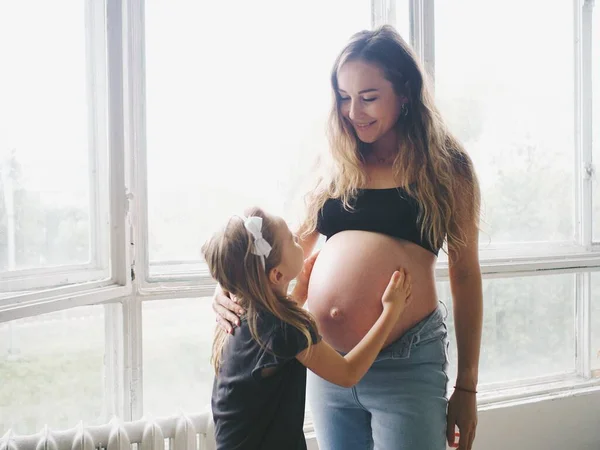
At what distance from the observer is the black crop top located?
112 centimetres

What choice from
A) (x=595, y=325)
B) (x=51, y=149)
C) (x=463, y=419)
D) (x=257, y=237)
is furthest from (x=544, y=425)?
(x=51, y=149)

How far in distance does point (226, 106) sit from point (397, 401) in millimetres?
1012

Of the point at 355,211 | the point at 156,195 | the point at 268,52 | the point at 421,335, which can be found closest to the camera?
the point at 421,335

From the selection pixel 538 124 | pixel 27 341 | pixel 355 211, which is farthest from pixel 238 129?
pixel 538 124

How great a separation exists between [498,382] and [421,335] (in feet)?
3.77

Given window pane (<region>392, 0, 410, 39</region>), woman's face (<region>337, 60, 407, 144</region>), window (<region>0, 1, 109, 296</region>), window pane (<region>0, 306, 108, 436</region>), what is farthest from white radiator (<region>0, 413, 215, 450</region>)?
window pane (<region>392, 0, 410, 39</region>)

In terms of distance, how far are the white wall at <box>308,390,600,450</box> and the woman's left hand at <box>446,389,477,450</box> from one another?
2.57 ft

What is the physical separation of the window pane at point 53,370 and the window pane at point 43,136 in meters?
0.15

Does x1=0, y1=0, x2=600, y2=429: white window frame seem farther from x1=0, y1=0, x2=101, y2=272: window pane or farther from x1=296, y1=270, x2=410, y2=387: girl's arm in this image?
x1=296, y1=270, x2=410, y2=387: girl's arm

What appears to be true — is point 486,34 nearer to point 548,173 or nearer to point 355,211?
point 548,173

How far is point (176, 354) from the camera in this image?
5.21ft

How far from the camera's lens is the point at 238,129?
164 centimetres

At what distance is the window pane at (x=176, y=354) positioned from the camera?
1553mm

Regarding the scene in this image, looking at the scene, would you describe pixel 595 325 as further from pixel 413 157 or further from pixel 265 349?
pixel 265 349
